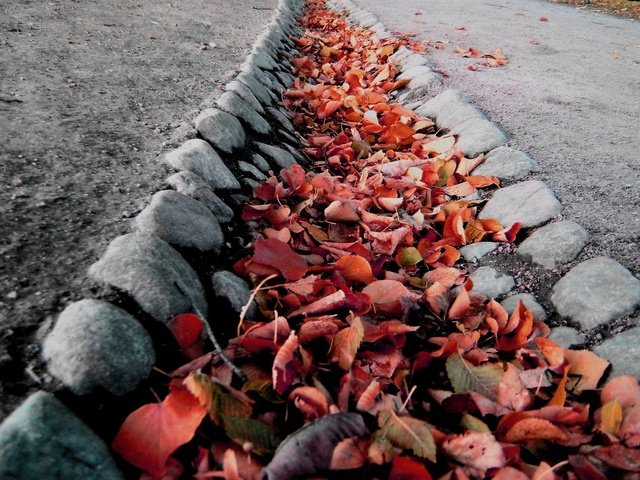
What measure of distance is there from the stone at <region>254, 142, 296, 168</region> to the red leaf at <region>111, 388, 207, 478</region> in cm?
121

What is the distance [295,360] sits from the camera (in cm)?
92

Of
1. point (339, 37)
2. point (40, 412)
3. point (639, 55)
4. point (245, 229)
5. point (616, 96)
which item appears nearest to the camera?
point (40, 412)

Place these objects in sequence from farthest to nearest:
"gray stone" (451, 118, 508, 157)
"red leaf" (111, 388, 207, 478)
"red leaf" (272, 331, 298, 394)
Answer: "gray stone" (451, 118, 508, 157), "red leaf" (272, 331, 298, 394), "red leaf" (111, 388, 207, 478)

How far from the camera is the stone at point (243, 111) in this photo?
6.13ft

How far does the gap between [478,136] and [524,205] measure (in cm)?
61

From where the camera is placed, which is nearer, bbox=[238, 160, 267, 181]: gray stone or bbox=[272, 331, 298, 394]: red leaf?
bbox=[272, 331, 298, 394]: red leaf

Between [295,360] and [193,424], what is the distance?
242mm

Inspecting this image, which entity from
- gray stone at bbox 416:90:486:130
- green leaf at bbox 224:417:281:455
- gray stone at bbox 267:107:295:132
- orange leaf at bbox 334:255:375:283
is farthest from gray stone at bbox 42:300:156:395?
gray stone at bbox 416:90:486:130

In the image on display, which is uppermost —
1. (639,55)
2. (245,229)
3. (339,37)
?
(639,55)

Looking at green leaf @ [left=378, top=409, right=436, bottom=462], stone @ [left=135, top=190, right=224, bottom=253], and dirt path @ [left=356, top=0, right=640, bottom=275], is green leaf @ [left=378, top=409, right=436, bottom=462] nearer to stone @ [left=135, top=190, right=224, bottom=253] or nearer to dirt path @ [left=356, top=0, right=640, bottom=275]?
stone @ [left=135, top=190, right=224, bottom=253]

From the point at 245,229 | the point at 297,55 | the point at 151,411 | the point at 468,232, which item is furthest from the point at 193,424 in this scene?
the point at 297,55

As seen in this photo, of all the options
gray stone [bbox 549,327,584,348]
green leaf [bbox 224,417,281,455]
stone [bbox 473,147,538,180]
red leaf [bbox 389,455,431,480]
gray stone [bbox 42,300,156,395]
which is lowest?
green leaf [bbox 224,417,281,455]

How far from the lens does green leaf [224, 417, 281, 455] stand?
2.47ft

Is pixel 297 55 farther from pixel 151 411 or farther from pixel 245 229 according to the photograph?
pixel 151 411
